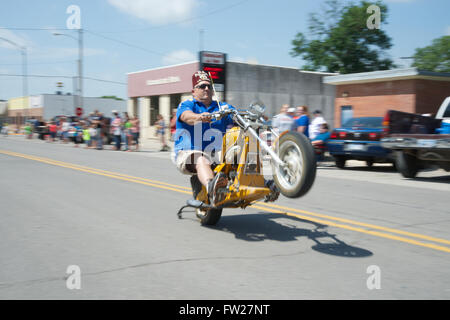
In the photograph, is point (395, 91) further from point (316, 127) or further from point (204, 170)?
point (204, 170)

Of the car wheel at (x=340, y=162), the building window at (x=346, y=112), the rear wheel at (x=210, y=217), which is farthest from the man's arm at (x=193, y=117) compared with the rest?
the building window at (x=346, y=112)

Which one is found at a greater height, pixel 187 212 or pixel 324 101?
pixel 324 101

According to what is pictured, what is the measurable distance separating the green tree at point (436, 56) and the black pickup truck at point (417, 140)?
4644 centimetres

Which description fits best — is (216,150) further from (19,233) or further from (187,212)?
(19,233)

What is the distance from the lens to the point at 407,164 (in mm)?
11172

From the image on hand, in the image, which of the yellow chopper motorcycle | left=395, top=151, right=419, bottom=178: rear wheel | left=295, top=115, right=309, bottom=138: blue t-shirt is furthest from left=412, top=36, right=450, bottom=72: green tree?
the yellow chopper motorcycle

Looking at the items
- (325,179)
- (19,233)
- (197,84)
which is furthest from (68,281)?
(325,179)

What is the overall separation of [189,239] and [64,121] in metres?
28.6

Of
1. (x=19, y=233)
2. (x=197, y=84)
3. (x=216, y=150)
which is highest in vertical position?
(x=197, y=84)

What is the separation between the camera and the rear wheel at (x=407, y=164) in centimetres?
1117

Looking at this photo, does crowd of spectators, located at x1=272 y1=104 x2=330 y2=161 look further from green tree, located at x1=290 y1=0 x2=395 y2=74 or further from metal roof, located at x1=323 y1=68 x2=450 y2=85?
green tree, located at x1=290 y1=0 x2=395 y2=74

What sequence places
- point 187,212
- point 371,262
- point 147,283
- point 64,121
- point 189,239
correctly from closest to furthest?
point 147,283, point 371,262, point 189,239, point 187,212, point 64,121

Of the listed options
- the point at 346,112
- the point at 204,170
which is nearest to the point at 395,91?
the point at 346,112
